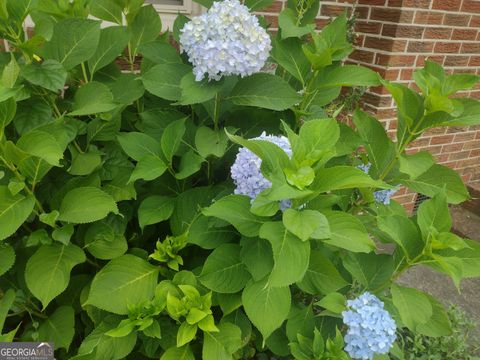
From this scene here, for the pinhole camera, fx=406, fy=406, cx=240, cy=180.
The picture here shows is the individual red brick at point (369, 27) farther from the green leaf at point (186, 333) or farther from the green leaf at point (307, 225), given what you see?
the green leaf at point (186, 333)

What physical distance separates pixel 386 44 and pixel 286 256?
7.30ft

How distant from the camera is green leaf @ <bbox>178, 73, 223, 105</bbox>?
1.13 meters

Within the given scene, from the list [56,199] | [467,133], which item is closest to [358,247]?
[56,199]

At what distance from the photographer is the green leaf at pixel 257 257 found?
105cm

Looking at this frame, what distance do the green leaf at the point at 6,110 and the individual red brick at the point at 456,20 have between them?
9.03 feet

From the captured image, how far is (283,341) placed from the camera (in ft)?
4.30

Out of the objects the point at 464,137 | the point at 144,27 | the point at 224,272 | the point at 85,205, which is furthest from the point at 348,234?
the point at 464,137

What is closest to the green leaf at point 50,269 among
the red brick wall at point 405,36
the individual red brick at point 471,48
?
the red brick wall at point 405,36

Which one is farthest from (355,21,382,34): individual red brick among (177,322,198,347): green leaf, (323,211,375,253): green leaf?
(177,322,198,347): green leaf

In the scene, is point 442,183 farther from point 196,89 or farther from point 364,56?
point 364,56

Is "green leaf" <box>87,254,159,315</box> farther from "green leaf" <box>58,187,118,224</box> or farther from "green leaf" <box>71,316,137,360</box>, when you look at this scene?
"green leaf" <box>58,187,118,224</box>

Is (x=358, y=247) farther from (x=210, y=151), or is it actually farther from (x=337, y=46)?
(x=337, y=46)

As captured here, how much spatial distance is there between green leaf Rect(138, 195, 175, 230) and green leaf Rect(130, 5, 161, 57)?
0.57 meters

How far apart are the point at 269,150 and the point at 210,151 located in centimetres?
30
